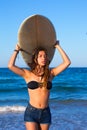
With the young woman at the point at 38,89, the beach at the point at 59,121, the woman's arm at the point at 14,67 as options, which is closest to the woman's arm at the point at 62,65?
the young woman at the point at 38,89

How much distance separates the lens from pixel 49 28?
248 inches

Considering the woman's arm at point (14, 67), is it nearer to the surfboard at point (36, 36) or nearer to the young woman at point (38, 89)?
the young woman at point (38, 89)

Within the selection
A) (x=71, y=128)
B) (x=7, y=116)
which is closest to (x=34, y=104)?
(x=71, y=128)

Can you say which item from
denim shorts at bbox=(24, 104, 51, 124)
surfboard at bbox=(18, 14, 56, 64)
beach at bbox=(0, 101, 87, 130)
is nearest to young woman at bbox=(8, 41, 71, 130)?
denim shorts at bbox=(24, 104, 51, 124)

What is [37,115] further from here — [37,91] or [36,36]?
[36,36]

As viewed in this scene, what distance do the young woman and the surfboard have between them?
0.28 metres

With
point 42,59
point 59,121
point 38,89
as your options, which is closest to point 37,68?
point 42,59

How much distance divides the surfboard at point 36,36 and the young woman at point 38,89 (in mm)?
284

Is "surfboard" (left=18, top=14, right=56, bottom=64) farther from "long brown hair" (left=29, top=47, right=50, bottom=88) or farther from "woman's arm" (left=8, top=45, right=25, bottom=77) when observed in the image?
"woman's arm" (left=8, top=45, right=25, bottom=77)

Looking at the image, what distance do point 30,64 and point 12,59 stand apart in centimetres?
35

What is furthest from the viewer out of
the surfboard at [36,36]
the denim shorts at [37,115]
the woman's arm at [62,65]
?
the surfboard at [36,36]

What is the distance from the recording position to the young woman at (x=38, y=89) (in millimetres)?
5797

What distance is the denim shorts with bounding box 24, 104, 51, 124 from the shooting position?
5785mm

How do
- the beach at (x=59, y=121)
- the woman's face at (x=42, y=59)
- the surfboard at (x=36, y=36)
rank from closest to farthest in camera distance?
1. the woman's face at (x=42, y=59)
2. the surfboard at (x=36, y=36)
3. the beach at (x=59, y=121)
